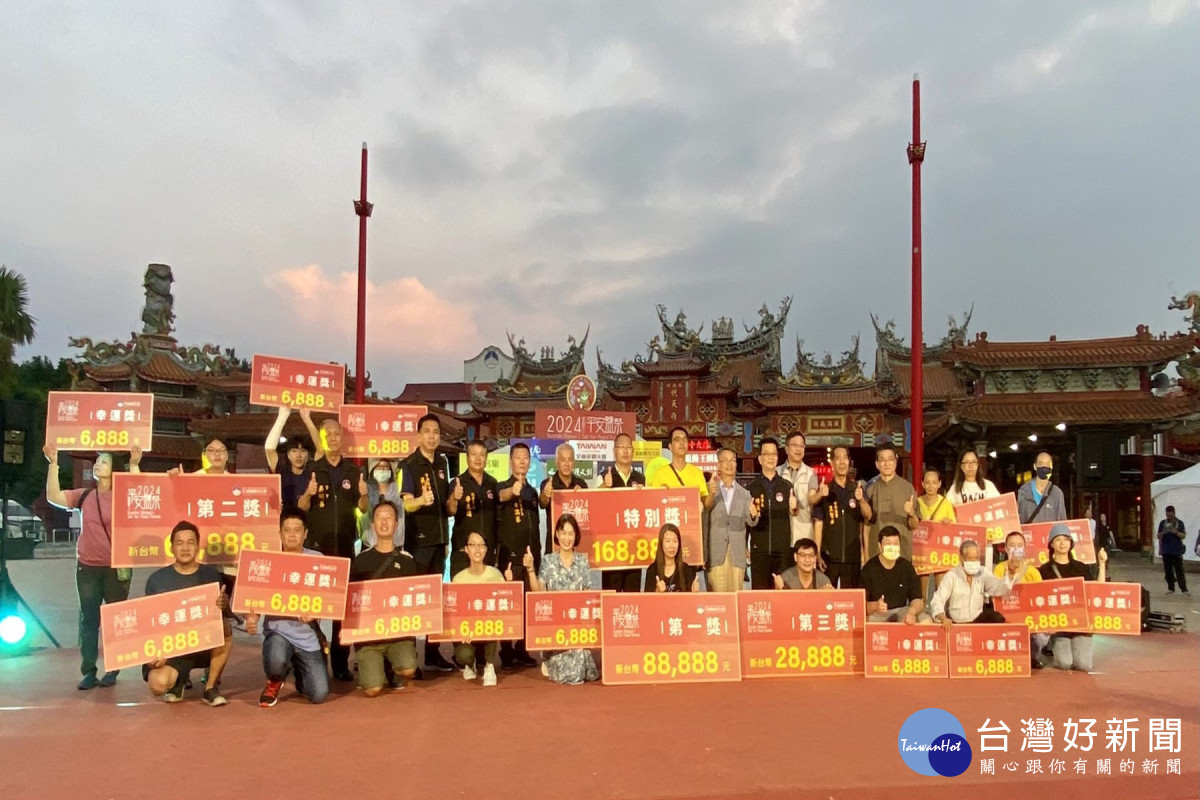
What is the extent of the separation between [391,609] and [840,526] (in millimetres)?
4131

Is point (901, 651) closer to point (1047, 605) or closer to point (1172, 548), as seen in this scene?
point (1047, 605)

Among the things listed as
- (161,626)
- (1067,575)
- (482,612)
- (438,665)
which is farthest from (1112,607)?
(161,626)

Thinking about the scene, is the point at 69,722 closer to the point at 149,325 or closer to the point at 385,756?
the point at 385,756

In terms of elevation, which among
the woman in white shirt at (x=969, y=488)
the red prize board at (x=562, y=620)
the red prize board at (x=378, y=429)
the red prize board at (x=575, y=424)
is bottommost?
the red prize board at (x=562, y=620)

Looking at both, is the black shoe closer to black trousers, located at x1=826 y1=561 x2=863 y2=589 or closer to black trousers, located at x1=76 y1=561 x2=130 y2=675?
black trousers, located at x1=76 y1=561 x2=130 y2=675

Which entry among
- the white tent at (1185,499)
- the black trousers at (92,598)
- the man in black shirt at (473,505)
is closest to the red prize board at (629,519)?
the man in black shirt at (473,505)

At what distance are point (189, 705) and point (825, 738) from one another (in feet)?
15.4

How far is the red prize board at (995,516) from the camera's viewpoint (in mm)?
7746

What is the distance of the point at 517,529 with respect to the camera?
23.2ft

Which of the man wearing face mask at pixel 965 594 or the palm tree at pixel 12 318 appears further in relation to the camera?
the palm tree at pixel 12 318

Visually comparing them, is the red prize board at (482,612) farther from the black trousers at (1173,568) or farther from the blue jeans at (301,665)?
the black trousers at (1173,568)

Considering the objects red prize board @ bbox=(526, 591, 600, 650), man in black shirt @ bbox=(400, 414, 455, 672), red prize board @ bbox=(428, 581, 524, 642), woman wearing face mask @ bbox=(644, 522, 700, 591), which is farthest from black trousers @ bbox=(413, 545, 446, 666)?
woman wearing face mask @ bbox=(644, 522, 700, 591)

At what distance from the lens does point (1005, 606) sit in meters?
7.18

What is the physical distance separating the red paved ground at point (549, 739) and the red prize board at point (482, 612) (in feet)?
1.44
